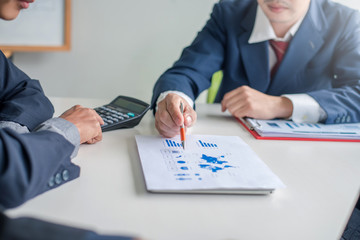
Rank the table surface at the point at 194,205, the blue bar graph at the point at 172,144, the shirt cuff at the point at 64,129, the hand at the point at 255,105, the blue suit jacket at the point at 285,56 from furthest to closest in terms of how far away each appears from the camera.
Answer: the blue suit jacket at the point at 285,56, the hand at the point at 255,105, the blue bar graph at the point at 172,144, the shirt cuff at the point at 64,129, the table surface at the point at 194,205

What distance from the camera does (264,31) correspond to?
122cm

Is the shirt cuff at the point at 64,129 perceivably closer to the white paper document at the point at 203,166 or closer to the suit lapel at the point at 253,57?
the white paper document at the point at 203,166

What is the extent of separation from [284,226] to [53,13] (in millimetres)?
1716

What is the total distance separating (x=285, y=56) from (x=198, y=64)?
12.1 inches

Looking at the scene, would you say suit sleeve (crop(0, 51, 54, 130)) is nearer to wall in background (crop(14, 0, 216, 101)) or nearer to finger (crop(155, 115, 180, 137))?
finger (crop(155, 115, 180, 137))

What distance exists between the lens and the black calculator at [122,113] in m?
0.82

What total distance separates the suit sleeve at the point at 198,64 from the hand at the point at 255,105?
0.13m

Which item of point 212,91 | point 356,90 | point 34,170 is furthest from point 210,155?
point 212,91

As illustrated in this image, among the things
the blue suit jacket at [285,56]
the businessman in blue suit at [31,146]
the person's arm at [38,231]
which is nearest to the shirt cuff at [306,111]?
the blue suit jacket at [285,56]

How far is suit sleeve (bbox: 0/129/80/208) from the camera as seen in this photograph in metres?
0.46

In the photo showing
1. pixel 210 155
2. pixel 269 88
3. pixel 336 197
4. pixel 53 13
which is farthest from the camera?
pixel 53 13

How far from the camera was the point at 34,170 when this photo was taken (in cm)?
48

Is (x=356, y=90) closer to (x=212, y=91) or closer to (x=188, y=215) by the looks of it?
(x=212, y=91)

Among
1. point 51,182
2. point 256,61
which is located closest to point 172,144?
point 51,182
